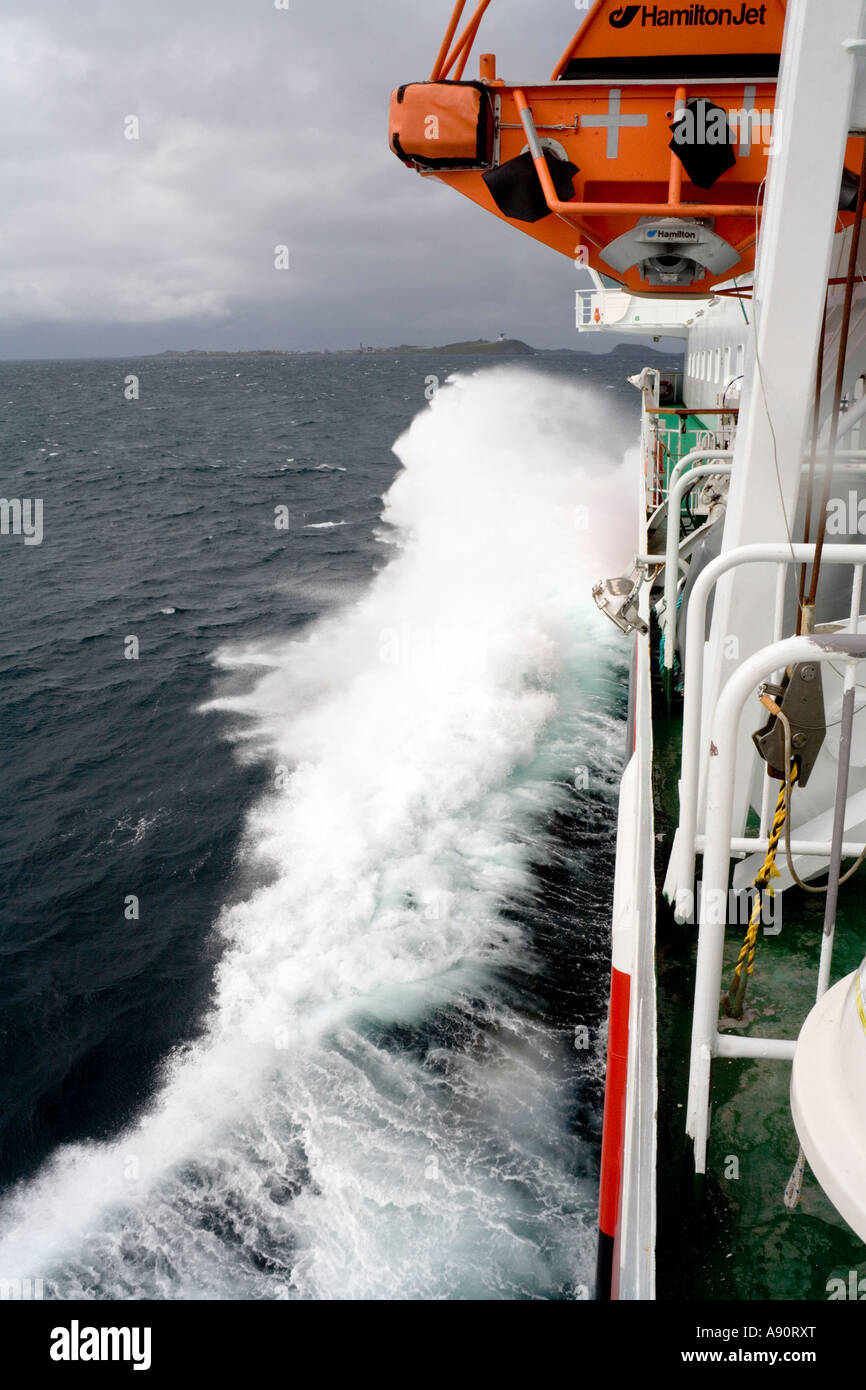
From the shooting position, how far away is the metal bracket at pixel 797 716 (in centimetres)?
267

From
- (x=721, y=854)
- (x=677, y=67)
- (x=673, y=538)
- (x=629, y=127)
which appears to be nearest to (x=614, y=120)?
(x=629, y=127)

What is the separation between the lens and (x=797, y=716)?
2711 millimetres

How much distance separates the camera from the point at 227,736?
45.1ft

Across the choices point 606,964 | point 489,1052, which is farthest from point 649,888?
point 606,964

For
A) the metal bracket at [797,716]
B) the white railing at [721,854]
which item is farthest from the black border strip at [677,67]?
the metal bracket at [797,716]

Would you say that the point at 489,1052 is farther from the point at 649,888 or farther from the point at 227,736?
the point at 227,736

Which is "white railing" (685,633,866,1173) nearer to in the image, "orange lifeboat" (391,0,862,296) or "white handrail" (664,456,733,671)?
"white handrail" (664,456,733,671)

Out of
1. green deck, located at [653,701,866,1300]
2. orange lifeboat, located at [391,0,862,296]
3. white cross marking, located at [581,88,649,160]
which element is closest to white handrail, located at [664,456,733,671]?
orange lifeboat, located at [391,0,862,296]

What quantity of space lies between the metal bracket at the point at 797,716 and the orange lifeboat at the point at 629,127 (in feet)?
11.5

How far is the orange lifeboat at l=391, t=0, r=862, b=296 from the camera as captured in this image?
16.8 ft

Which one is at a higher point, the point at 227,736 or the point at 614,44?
the point at 614,44

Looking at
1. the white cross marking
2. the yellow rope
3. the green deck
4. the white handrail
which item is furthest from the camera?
the white handrail

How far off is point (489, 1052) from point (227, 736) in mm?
7711

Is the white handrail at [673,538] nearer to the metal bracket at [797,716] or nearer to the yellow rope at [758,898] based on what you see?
the metal bracket at [797,716]
